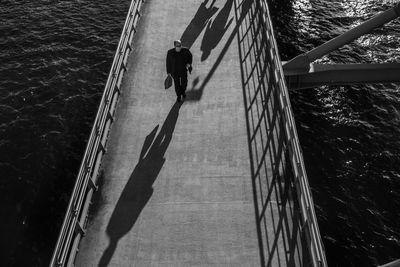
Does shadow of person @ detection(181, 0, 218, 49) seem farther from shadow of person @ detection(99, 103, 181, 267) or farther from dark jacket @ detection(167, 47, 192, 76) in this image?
shadow of person @ detection(99, 103, 181, 267)

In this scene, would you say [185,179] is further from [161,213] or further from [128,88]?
[128,88]

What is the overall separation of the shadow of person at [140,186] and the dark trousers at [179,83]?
2.32 ft

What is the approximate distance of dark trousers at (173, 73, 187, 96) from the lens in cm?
1356

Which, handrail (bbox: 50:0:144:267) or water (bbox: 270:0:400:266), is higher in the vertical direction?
handrail (bbox: 50:0:144:267)

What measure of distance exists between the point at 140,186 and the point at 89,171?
4.54ft

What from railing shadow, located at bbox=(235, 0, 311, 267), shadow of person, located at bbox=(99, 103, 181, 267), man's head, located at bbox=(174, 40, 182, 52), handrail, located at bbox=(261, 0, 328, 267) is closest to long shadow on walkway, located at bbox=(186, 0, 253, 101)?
railing shadow, located at bbox=(235, 0, 311, 267)

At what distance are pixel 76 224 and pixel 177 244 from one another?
7.80 ft

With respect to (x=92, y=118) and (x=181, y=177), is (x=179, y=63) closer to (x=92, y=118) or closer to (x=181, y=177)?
(x=181, y=177)

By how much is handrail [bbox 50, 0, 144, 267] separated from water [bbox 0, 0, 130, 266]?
16.5 ft

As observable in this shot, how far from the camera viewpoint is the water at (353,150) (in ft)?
50.3

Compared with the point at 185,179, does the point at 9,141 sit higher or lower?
lower

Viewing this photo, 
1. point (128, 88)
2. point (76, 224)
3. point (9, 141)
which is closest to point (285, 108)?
point (128, 88)

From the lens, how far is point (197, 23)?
1850 centimetres

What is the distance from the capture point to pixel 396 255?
48.2ft
